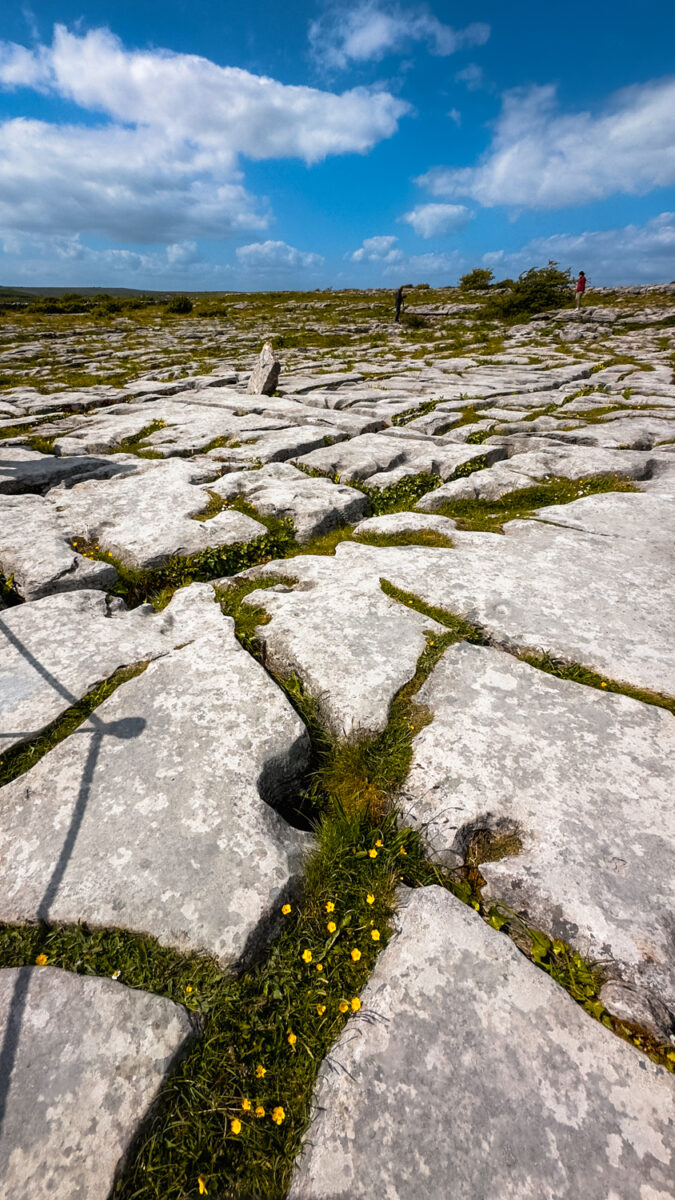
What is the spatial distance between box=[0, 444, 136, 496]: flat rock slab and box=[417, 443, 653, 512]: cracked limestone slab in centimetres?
370

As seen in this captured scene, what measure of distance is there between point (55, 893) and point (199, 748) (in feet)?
2.39

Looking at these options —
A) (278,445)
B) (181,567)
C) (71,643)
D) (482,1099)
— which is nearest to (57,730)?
(71,643)

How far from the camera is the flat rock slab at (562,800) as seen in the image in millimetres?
1778

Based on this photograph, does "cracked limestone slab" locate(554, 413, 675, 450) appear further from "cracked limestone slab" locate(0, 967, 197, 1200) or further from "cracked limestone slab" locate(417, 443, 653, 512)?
"cracked limestone slab" locate(0, 967, 197, 1200)

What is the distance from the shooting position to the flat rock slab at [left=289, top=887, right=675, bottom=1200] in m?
1.32

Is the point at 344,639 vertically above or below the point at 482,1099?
above

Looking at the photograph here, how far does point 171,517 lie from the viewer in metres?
4.83

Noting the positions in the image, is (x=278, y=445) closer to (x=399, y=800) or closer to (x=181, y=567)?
(x=181, y=567)

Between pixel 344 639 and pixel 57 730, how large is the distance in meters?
1.54

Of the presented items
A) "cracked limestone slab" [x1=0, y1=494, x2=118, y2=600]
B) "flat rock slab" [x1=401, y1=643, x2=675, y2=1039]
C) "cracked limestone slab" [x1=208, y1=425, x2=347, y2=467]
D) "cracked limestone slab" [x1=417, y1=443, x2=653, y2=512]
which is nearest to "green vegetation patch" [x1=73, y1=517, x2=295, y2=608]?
"cracked limestone slab" [x1=0, y1=494, x2=118, y2=600]

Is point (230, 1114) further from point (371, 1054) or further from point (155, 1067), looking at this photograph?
point (371, 1054)

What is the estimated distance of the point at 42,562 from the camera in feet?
13.0

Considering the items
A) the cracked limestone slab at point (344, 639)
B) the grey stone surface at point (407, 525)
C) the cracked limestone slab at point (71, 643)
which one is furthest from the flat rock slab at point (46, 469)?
the cracked limestone slab at point (344, 639)

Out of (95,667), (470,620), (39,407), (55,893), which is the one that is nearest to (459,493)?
(470,620)
